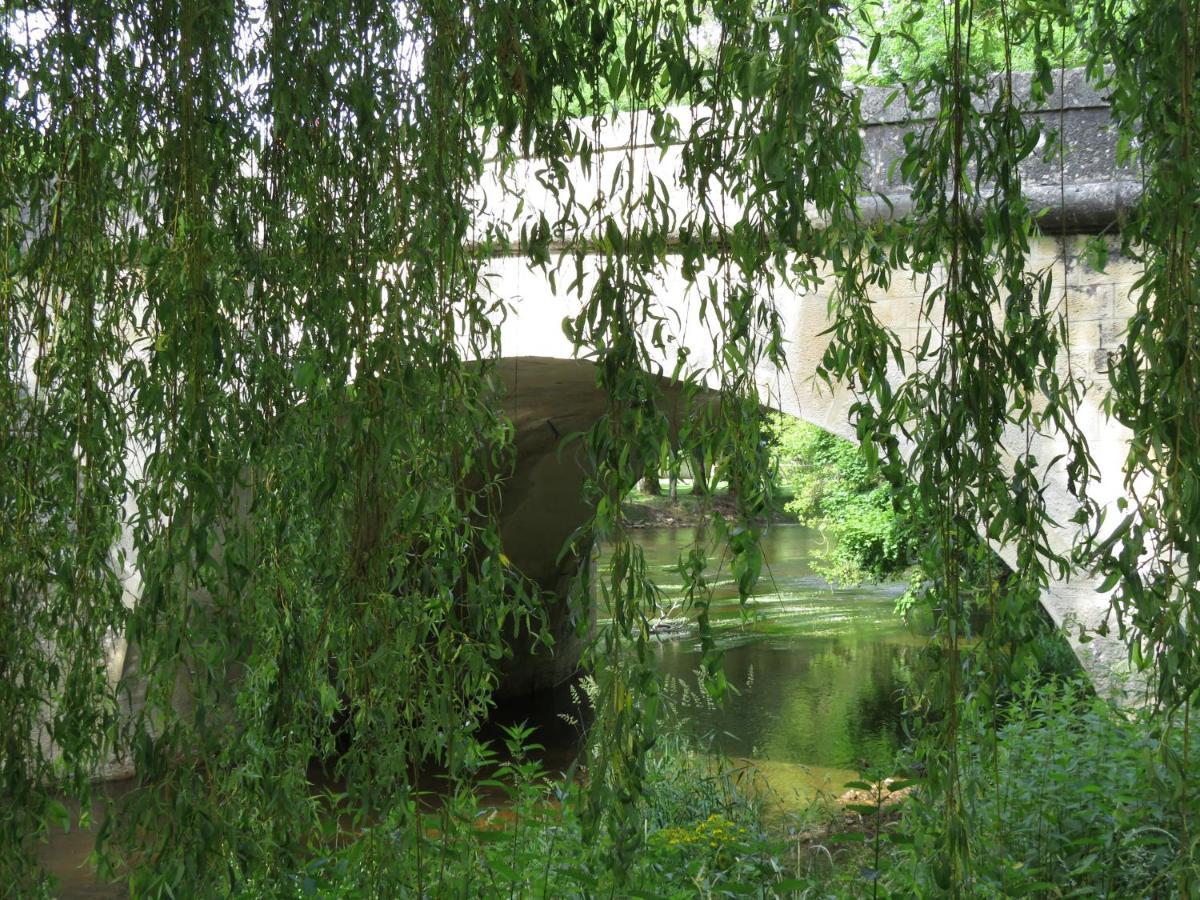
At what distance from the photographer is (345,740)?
732 cm

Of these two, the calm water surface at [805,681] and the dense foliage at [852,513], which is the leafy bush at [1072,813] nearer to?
the calm water surface at [805,681]

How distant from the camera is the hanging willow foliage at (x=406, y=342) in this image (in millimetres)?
1643

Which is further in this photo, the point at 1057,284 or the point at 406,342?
the point at 1057,284

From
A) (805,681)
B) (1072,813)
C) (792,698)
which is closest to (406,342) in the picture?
(1072,813)

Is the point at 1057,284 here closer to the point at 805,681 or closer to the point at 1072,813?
the point at 1072,813

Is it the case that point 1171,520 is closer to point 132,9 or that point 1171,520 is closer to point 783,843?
point 132,9

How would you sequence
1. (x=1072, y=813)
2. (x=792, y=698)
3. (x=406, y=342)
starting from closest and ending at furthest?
(x=406, y=342) → (x=1072, y=813) → (x=792, y=698)

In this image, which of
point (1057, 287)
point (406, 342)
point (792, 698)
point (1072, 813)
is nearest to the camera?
point (406, 342)

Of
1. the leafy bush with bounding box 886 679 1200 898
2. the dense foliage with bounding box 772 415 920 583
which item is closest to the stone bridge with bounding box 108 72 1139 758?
the leafy bush with bounding box 886 679 1200 898

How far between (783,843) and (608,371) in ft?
6.88

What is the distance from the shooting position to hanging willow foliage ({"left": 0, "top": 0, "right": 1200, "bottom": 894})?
1643 millimetres

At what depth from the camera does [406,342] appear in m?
1.86

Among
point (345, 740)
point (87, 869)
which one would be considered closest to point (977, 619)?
point (345, 740)

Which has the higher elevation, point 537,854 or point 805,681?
point 537,854
